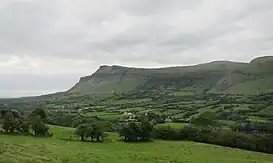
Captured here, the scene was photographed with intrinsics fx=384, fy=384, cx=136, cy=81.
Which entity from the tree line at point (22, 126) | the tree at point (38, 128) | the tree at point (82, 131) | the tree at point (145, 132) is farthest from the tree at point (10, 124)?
the tree at point (145, 132)

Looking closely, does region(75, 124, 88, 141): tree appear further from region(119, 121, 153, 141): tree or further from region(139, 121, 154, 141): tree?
region(139, 121, 154, 141): tree

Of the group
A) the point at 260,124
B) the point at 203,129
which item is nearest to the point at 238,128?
the point at 260,124

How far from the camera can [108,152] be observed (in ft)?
227

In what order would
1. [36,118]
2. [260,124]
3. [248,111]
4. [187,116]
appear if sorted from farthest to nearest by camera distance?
[248,111] < [187,116] < [260,124] < [36,118]

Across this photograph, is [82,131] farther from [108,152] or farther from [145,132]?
[108,152]

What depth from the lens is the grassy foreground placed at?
51.7 m

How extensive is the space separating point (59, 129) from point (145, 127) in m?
25.2

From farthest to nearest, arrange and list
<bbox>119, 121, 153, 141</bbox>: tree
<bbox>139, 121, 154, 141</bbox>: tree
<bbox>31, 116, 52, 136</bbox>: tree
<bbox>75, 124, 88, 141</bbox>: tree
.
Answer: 1. <bbox>139, 121, 154, 141</bbox>: tree
2. <bbox>119, 121, 153, 141</bbox>: tree
3. <bbox>75, 124, 88, 141</bbox>: tree
4. <bbox>31, 116, 52, 136</bbox>: tree

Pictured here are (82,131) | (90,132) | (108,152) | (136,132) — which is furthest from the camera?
(136,132)

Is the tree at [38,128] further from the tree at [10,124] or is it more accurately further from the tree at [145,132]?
the tree at [145,132]

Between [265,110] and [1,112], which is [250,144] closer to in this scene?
[1,112]

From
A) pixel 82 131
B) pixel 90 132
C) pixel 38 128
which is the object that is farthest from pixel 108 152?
pixel 38 128


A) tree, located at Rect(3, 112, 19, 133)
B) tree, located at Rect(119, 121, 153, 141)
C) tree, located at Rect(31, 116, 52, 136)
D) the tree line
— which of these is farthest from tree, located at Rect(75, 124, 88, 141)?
tree, located at Rect(3, 112, 19, 133)

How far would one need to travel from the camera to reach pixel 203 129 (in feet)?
351
